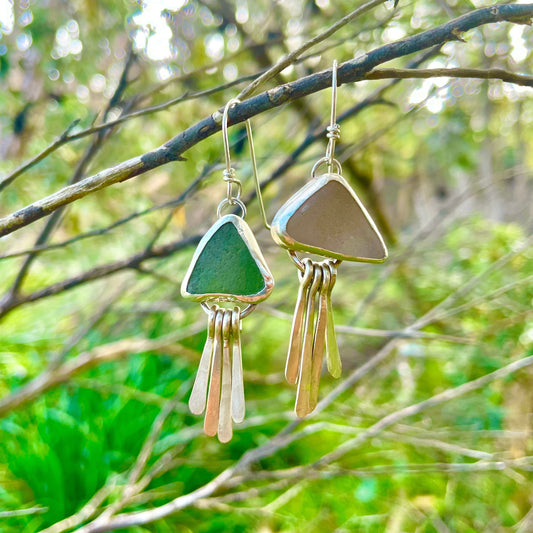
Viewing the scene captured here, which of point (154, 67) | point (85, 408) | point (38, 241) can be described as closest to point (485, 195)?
point (154, 67)

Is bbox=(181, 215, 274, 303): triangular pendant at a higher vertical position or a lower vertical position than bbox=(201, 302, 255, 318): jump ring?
higher

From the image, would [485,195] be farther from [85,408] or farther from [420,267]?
[85,408]

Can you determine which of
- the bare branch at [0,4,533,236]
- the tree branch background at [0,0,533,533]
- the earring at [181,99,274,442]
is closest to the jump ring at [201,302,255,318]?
the earring at [181,99,274,442]

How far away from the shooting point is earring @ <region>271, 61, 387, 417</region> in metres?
A: 0.66

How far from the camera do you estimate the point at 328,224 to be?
665 mm

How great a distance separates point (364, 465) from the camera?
1.90 m

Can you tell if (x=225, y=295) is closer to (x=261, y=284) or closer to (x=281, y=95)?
(x=261, y=284)

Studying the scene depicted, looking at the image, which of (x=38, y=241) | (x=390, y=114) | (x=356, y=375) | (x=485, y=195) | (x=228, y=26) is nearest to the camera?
(x=38, y=241)

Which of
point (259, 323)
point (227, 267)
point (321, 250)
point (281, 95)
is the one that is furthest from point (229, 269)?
point (259, 323)

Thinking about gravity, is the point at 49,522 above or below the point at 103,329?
below

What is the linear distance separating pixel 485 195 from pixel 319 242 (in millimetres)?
3034

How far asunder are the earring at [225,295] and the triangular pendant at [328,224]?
6 centimetres

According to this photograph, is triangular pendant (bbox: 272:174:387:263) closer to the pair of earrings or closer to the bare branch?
the pair of earrings

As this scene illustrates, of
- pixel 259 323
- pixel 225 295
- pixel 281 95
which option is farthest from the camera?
pixel 259 323
